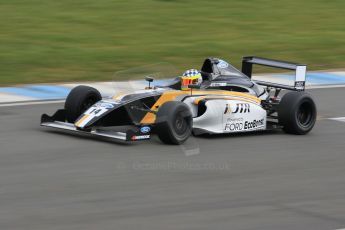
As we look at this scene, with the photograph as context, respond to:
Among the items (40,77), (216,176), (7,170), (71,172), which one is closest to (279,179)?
(216,176)

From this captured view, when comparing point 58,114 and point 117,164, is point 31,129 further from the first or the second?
point 117,164

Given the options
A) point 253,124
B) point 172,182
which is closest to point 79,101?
point 253,124

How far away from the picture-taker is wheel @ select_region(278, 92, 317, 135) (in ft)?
34.3

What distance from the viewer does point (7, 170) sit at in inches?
329

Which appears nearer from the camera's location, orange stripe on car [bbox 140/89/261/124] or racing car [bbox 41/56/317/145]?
racing car [bbox 41/56/317/145]

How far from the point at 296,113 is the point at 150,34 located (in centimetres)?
905

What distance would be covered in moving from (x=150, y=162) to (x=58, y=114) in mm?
1903

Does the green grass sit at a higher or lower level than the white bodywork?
higher

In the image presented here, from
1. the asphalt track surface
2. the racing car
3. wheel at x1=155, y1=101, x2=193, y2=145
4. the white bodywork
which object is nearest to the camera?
the asphalt track surface

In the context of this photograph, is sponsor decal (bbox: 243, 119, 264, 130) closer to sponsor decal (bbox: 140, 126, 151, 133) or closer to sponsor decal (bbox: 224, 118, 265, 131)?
sponsor decal (bbox: 224, 118, 265, 131)

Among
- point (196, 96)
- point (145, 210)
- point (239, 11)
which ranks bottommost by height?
point (145, 210)

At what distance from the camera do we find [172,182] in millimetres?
8109

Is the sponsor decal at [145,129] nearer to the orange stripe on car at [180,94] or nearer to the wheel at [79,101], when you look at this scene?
the orange stripe on car at [180,94]

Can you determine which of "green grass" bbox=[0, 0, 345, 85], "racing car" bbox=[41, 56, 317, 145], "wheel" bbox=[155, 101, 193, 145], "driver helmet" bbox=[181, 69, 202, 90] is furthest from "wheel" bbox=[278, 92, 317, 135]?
"green grass" bbox=[0, 0, 345, 85]
